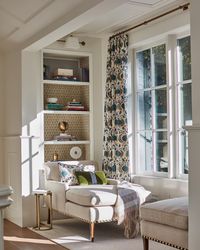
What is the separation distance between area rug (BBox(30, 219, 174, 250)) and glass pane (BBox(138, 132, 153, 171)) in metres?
0.92

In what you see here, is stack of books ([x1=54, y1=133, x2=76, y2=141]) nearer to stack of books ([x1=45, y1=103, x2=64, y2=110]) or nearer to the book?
stack of books ([x1=45, y1=103, x2=64, y2=110])

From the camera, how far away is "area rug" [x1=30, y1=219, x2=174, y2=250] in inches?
177

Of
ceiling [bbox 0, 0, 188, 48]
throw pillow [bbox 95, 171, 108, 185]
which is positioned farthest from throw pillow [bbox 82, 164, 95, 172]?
ceiling [bbox 0, 0, 188, 48]

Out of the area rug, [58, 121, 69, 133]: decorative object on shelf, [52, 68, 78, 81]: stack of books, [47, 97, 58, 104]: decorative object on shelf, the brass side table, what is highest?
[52, 68, 78, 81]: stack of books

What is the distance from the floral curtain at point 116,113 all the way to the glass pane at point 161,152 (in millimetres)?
440

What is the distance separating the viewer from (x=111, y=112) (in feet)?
19.9

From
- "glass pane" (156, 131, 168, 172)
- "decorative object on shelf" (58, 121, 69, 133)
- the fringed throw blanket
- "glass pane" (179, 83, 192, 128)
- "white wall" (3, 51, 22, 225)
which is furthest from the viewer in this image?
"decorative object on shelf" (58, 121, 69, 133)

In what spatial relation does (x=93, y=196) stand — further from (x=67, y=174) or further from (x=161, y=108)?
(x=161, y=108)

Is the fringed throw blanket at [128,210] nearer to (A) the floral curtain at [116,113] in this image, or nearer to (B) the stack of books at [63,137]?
(A) the floral curtain at [116,113]

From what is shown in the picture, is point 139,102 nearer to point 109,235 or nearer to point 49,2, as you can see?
point 109,235

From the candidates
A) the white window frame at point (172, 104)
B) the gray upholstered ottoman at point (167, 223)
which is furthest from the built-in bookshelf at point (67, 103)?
the gray upholstered ottoman at point (167, 223)

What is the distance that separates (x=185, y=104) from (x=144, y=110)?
85 centimetres

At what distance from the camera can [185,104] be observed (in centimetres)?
520

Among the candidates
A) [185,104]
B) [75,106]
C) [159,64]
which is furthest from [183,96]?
[75,106]
